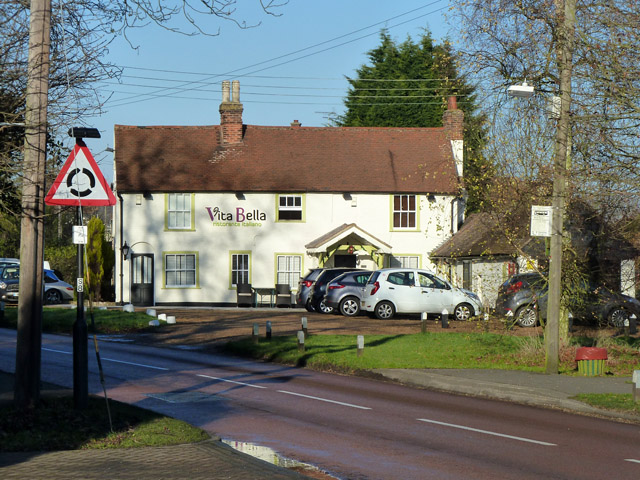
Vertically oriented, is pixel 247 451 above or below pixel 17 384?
below

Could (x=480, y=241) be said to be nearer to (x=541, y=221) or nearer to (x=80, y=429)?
(x=541, y=221)

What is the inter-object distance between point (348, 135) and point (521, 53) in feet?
96.0

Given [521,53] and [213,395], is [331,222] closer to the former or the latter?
[521,53]

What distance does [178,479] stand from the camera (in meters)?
7.58

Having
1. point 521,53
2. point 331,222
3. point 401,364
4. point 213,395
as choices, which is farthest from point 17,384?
point 331,222

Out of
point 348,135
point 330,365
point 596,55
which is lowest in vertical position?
point 330,365

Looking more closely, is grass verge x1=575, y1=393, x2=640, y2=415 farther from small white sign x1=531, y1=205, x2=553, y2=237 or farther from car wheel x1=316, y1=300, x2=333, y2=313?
car wheel x1=316, y1=300, x2=333, y2=313

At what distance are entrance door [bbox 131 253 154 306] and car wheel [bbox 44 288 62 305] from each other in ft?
12.1

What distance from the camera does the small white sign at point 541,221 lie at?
53.2 feet

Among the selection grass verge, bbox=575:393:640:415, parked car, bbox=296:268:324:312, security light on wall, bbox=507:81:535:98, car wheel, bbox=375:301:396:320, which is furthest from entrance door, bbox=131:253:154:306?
grass verge, bbox=575:393:640:415

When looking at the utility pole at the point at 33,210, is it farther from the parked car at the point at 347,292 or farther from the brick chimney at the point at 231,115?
the brick chimney at the point at 231,115

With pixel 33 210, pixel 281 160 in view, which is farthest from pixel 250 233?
pixel 33 210

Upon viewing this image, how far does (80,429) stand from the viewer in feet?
30.9

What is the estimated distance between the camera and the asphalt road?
8.98 meters
